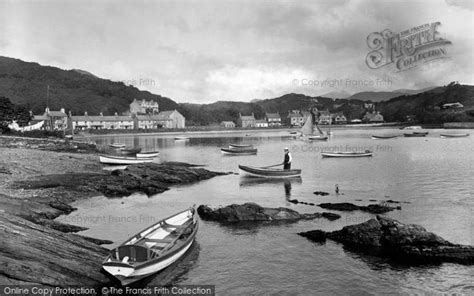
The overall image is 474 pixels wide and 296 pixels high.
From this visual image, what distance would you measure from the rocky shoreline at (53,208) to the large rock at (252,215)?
8.09 meters

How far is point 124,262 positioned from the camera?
14414 mm

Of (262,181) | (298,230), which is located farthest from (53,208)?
(262,181)

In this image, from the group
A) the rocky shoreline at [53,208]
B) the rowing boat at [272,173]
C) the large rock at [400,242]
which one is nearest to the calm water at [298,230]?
the large rock at [400,242]

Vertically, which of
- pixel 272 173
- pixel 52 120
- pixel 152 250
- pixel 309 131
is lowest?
pixel 272 173

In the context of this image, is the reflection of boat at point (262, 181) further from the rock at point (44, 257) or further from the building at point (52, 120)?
the building at point (52, 120)

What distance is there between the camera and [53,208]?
25.7 m

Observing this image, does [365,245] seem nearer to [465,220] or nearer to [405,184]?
[465,220]

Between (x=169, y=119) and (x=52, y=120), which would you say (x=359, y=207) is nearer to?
(x=52, y=120)

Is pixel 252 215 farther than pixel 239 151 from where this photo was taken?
No

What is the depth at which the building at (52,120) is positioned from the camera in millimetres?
149375

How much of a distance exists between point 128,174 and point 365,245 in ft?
85.0

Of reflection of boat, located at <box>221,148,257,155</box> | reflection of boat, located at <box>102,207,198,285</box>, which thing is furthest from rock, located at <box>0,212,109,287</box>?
reflection of boat, located at <box>221,148,257,155</box>

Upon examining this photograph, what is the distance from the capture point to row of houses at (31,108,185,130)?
15602 centimetres

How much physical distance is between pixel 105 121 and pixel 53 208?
154922 millimetres
